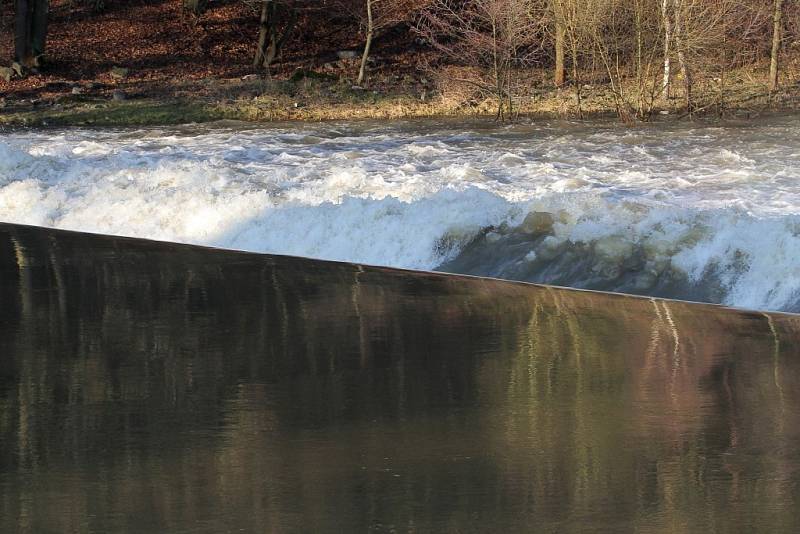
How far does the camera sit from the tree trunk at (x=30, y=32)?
36656mm

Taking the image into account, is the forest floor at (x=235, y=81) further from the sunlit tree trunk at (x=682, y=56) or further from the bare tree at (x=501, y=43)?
the bare tree at (x=501, y=43)

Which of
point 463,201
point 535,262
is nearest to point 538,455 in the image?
point 535,262

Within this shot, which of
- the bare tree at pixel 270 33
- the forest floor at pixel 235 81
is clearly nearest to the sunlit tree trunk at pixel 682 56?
the forest floor at pixel 235 81

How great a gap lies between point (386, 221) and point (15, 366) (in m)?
6.83

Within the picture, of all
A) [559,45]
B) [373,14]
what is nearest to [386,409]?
[559,45]

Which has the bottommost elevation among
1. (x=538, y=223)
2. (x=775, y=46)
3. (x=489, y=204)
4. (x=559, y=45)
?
(x=538, y=223)

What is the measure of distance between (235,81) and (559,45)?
10.6 metres

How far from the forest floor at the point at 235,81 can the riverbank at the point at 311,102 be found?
39 millimetres

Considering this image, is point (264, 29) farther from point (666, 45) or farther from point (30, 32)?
point (666, 45)

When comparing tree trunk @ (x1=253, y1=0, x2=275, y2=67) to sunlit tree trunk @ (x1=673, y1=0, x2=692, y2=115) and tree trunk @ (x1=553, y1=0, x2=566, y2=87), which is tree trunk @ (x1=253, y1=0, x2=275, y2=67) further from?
sunlit tree trunk @ (x1=673, y1=0, x2=692, y2=115)

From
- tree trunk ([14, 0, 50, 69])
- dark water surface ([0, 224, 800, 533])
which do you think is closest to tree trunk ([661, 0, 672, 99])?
dark water surface ([0, 224, 800, 533])

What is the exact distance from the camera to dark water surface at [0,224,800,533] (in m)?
5.35

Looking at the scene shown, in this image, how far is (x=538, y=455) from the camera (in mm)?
6012

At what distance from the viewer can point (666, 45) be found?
27.3 meters
